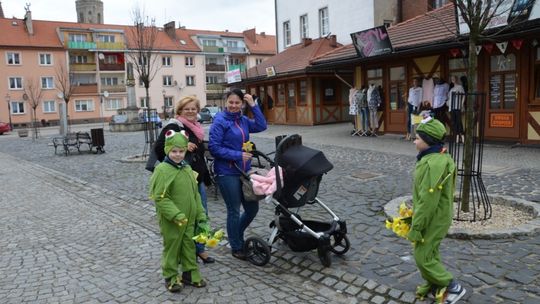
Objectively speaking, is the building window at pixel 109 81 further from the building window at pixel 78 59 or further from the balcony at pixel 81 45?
the balcony at pixel 81 45

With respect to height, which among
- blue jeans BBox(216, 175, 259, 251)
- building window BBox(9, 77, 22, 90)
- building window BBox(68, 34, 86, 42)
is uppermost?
building window BBox(68, 34, 86, 42)

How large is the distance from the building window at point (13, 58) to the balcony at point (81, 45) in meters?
5.85

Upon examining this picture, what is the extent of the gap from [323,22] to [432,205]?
2627 centimetres

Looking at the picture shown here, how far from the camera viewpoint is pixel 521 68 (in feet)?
42.6

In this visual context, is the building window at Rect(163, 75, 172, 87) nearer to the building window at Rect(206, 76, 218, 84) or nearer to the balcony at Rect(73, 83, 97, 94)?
the building window at Rect(206, 76, 218, 84)

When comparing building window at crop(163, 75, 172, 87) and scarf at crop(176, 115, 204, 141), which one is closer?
→ scarf at crop(176, 115, 204, 141)

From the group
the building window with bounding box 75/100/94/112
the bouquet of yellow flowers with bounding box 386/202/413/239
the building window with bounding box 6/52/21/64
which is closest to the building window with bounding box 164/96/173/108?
the building window with bounding box 75/100/94/112

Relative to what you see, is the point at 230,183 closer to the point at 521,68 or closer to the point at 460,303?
the point at 460,303

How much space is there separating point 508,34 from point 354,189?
634 centimetres

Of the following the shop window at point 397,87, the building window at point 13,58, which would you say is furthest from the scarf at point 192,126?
the building window at point 13,58

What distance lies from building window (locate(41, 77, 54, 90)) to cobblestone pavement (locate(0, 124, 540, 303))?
5296cm

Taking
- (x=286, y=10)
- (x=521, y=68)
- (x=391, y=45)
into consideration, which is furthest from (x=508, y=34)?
(x=286, y=10)

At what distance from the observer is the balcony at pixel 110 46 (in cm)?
6138

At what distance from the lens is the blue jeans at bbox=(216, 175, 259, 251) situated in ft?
17.0
